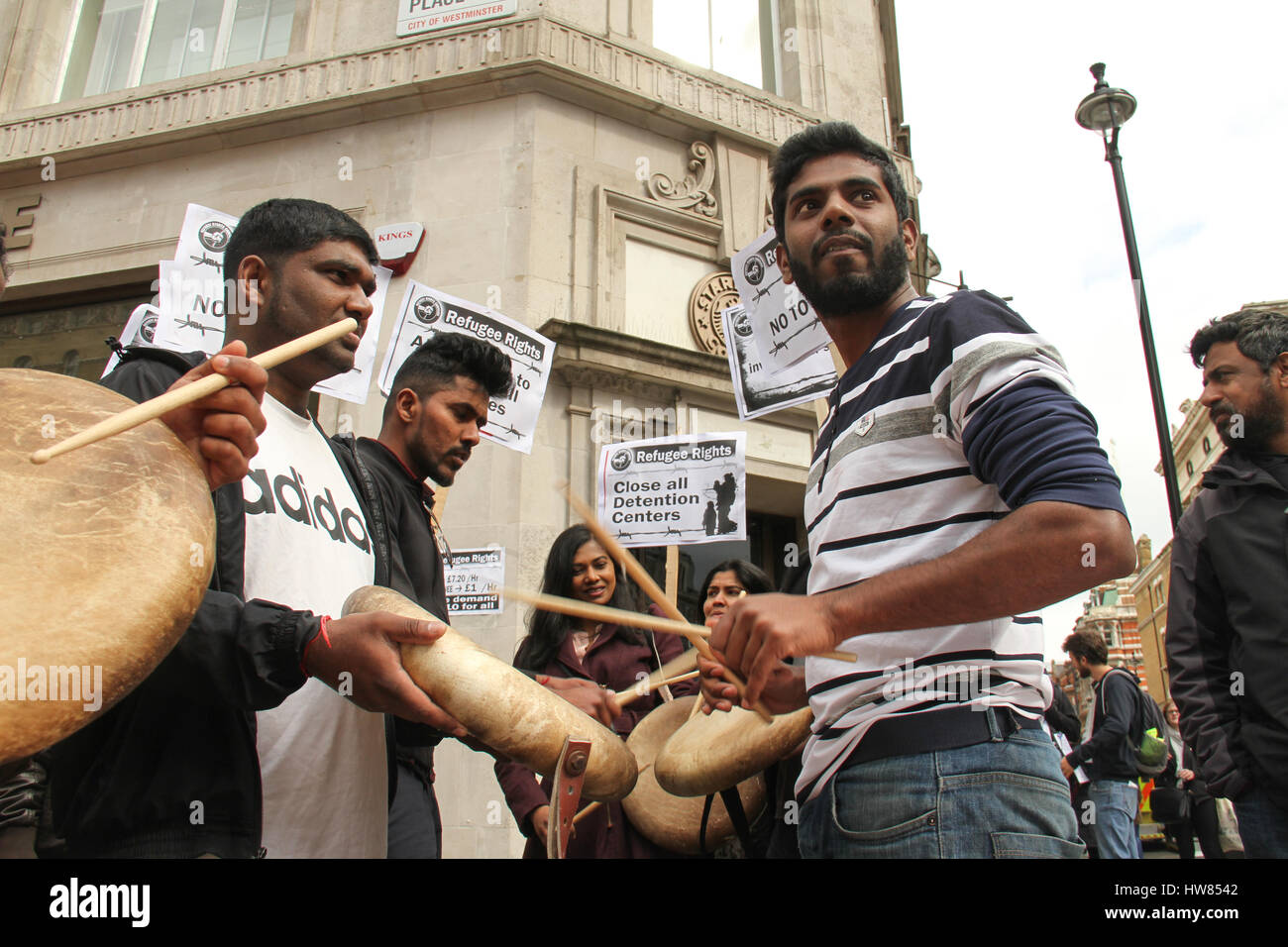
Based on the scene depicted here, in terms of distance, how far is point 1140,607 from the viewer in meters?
45.2

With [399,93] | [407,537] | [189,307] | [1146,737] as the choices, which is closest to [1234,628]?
[407,537]

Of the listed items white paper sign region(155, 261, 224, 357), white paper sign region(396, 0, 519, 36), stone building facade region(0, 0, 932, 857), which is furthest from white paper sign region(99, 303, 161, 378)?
white paper sign region(396, 0, 519, 36)

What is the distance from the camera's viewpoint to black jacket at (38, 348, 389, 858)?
49.4 inches

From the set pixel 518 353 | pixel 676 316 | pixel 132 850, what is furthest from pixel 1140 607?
pixel 132 850

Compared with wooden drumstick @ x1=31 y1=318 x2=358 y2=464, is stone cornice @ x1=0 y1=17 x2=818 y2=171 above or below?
above

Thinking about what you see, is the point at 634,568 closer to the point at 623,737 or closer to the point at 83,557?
the point at 83,557

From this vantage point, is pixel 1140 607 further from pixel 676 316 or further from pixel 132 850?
pixel 132 850

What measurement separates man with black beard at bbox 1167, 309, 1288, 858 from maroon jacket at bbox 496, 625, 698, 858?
5.23 feet

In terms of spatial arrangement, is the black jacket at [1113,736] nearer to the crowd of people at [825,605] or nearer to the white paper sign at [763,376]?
the white paper sign at [763,376]

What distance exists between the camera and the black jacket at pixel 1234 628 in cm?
218

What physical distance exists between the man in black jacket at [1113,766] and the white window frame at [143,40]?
10.2 m

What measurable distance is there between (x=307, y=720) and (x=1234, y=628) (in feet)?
7.80

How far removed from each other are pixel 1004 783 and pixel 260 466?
4.69ft

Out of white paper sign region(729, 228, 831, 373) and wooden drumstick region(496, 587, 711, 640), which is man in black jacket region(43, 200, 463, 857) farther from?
white paper sign region(729, 228, 831, 373)
